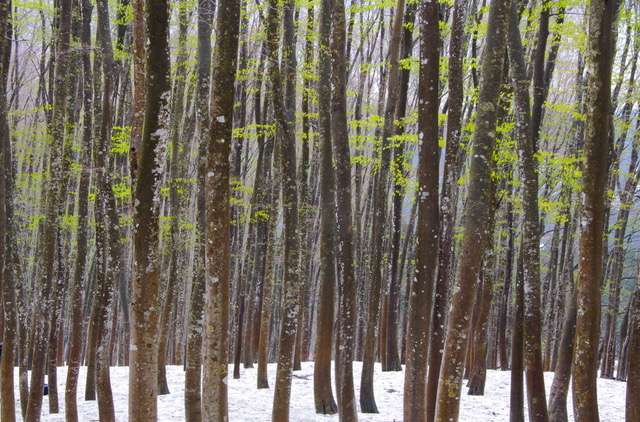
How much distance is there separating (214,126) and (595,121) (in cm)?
389

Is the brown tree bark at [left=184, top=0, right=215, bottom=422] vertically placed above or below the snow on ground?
above

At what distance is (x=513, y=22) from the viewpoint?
8.71 m

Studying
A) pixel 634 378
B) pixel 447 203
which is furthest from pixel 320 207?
pixel 634 378

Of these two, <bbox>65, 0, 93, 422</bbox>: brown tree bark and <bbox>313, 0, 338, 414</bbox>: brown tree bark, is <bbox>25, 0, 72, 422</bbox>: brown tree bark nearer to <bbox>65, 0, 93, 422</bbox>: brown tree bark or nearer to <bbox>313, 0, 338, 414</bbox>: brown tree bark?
<bbox>65, 0, 93, 422</bbox>: brown tree bark

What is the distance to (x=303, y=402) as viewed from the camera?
12.5 m

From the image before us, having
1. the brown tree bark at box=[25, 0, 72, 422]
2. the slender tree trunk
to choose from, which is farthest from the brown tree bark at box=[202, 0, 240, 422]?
the slender tree trunk

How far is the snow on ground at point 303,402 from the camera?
11.2 m

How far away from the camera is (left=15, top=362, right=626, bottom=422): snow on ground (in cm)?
1122

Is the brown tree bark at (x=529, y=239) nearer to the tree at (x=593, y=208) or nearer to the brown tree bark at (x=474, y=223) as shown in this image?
the tree at (x=593, y=208)

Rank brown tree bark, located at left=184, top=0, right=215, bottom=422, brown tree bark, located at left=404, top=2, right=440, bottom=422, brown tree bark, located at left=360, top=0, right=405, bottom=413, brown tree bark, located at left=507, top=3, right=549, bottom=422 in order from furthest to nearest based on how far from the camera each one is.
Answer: brown tree bark, located at left=360, top=0, right=405, bottom=413 < brown tree bark, located at left=507, top=3, right=549, bottom=422 < brown tree bark, located at left=184, top=0, right=215, bottom=422 < brown tree bark, located at left=404, top=2, right=440, bottom=422

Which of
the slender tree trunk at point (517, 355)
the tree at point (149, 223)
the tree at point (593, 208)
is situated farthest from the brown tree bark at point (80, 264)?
the tree at point (593, 208)

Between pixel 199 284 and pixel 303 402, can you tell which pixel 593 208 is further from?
pixel 303 402

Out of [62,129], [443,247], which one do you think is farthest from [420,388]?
[62,129]

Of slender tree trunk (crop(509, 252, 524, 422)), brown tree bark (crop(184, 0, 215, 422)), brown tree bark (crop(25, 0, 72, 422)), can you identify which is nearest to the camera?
brown tree bark (crop(184, 0, 215, 422))
